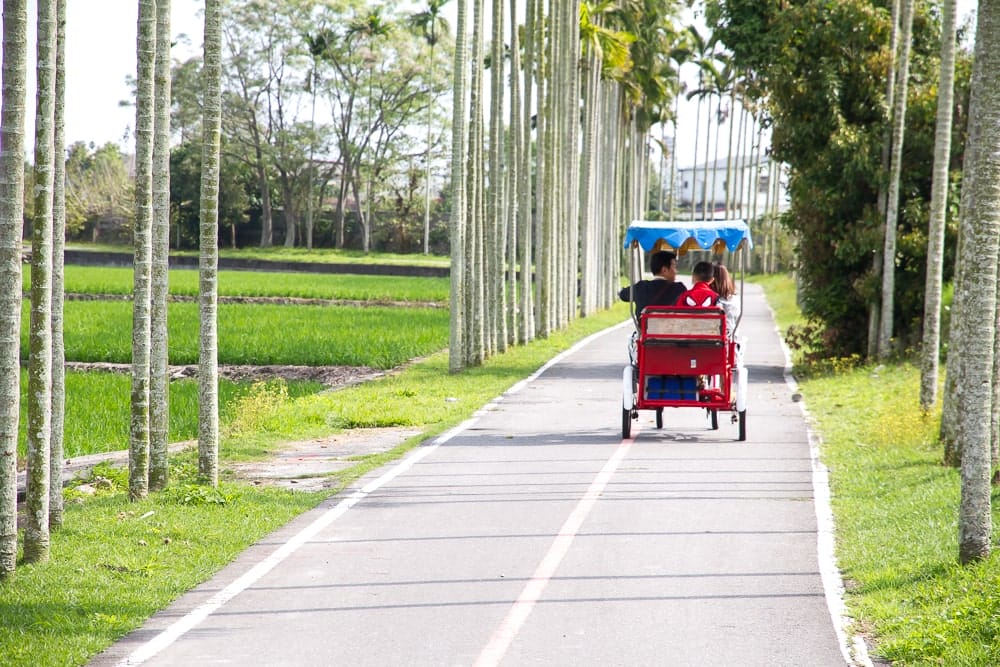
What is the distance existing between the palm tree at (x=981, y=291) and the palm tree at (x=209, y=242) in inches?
263

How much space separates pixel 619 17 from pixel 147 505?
125ft

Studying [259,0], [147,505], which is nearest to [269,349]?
[147,505]

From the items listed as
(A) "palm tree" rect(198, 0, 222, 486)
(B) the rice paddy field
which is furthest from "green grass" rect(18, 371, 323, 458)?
(A) "palm tree" rect(198, 0, 222, 486)

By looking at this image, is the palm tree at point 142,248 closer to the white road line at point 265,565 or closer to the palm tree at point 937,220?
the white road line at point 265,565

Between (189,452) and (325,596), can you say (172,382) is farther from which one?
(325,596)

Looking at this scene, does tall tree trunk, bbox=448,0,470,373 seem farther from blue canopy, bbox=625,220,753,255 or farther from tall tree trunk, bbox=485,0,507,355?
blue canopy, bbox=625,220,753,255

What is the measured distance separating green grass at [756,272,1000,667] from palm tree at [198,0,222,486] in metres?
5.82

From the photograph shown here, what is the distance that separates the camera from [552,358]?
30.1 meters

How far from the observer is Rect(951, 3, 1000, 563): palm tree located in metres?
9.58

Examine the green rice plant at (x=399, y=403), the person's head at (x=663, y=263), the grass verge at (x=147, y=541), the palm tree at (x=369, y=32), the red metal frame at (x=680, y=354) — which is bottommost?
the green rice plant at (x=399, y=403)

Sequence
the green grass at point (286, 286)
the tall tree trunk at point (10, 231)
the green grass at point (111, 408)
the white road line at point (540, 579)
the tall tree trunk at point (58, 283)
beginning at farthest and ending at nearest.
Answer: the green grass at point (286, 286)
the green grass at point (111, 408)
the tall tree trunk at point (58, 283)
the tall tree trunk at point (10, 231)
the white road line at point (540, 579)

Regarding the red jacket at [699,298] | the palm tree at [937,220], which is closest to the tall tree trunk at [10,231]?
the red jacket at [699,298]

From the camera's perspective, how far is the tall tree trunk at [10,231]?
9.23 meters

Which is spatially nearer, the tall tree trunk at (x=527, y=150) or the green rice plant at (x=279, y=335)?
the green rice plant at (x=279, y=335)
